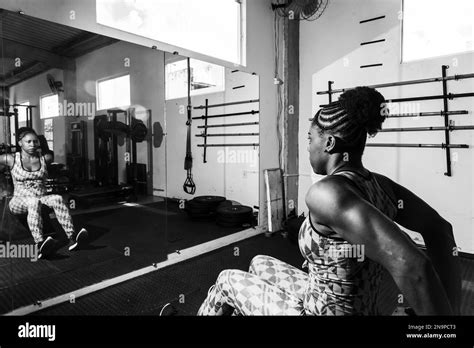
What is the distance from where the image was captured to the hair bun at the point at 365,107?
951 mm

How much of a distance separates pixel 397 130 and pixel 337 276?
Result: 3.04 metres

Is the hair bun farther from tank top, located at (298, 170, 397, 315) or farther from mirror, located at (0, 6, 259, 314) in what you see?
mirror, located at (0, 6, 259, 314)

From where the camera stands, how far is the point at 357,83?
376 cm

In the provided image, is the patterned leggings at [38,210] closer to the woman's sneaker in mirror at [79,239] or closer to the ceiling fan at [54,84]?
the woman's sneaker in mirror at [79,239]

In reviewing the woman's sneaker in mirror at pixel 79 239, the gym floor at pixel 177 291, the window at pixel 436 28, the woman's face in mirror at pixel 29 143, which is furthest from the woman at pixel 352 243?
the window at pixel 436 28

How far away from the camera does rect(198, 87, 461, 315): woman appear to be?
687 millimetres

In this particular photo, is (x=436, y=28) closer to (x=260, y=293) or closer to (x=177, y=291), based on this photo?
(x=260, y=293)

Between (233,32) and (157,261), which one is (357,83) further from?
(157,261)

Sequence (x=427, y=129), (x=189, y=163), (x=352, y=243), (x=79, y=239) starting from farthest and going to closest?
(x=189, y=163)
(x=427, y=129)
(x=79, y=239)
(x=352, y=243)

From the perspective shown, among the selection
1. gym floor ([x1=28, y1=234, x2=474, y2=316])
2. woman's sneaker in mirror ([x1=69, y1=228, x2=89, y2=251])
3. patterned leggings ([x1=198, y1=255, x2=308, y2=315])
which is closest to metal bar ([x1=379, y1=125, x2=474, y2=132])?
gym floor ([x1=28, y1=234, x2=474, y2=316])

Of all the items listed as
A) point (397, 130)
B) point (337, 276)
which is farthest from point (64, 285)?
point (397, 130)

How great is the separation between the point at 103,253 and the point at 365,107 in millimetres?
2268

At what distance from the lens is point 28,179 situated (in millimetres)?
2027

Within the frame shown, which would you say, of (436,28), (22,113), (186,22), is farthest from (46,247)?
(436,28)
